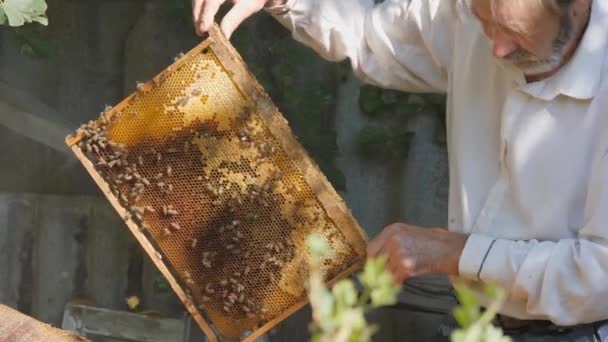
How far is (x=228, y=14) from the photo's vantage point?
10.2ft

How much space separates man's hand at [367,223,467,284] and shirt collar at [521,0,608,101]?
513mm

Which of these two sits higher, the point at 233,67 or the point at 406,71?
the point at 233,67

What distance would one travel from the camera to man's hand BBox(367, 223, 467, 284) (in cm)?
269

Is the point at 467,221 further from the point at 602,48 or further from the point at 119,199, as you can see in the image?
the point at 119,199

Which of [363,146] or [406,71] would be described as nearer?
[406,71]

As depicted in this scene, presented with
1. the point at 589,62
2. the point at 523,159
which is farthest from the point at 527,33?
the point at 523,159

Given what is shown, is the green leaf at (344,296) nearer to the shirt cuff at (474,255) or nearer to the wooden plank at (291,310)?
the shirt cuff at (474,255)

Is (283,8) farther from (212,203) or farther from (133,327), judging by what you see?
(133,327)

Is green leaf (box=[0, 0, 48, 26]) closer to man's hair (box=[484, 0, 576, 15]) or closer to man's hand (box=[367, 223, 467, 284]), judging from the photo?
man's hand (box=[367, 223, 467, 284])

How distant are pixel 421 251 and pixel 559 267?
390mm

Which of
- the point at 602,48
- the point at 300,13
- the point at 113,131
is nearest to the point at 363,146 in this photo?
the point at 300,13

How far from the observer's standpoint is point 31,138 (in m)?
4.82

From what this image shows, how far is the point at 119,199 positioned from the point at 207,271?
1.20ft

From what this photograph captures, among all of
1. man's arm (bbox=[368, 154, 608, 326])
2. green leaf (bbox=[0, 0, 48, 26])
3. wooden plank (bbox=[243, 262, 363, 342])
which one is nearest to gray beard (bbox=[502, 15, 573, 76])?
man's arm (bbox=[368, 154, 608, 326])
